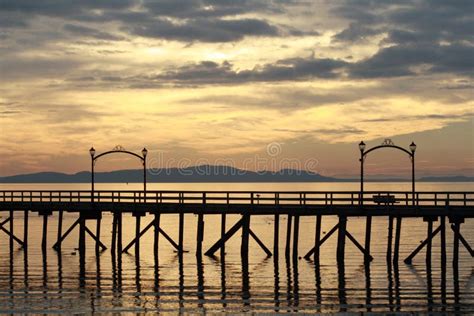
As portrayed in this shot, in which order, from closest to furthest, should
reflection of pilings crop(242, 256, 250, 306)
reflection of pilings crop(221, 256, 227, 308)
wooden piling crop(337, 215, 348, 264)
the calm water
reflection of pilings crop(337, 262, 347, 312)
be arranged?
1. the calm water
2. reflection of pilings crop(337, 262, 347, 312)
3. reflection of pilings crop(221, 256, 227, 308)
4. reflection of pilings crop(242, 256, 250, 306)
5. wooden piling crop(337, 215, 348, 264)

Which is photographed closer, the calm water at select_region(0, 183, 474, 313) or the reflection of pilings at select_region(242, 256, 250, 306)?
the calm water at select_region(0, 183, 474, 313)

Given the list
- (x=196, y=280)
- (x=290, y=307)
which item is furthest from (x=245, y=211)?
(x=290, y=307)

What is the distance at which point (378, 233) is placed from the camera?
289 ft

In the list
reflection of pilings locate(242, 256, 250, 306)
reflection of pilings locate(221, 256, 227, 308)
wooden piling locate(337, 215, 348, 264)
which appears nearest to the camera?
Answer: reflection of pilings locate(221, 256, 227, 308)

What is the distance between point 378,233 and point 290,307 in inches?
2337

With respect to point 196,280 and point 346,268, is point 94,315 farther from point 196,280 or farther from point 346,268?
point 346,268

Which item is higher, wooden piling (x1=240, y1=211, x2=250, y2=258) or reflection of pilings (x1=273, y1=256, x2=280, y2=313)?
wooden piling (x1=240, y1=211, x2=250, y2=258)

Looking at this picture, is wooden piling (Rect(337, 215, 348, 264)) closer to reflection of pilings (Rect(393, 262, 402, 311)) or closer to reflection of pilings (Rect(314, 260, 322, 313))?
reflection of pilings (Rect(314, 260, 322, 313))

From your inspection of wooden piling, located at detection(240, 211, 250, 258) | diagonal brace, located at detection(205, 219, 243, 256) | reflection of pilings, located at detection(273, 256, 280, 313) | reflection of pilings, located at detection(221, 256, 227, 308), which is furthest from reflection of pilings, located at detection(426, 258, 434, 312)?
diagonal brace, located at detection(205, 219, 243, 256)

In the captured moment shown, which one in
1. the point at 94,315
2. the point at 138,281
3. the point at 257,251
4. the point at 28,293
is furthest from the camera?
the point at 257,251

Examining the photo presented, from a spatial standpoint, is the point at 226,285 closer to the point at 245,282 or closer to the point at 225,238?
the point at 245,282

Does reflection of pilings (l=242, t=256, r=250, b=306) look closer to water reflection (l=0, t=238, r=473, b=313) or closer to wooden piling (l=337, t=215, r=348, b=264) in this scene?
water reflection (l=0, t=238, r=473, b=313)

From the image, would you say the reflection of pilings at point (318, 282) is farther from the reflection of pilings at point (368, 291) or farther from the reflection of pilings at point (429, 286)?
the reflection of pilings at point (429, 286)

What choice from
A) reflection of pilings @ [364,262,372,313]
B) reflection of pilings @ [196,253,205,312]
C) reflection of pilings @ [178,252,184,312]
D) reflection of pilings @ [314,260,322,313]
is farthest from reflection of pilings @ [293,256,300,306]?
reflection of pilings @ [178,252,184,312]
